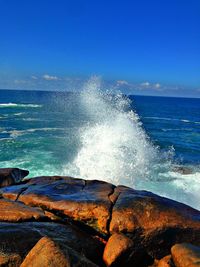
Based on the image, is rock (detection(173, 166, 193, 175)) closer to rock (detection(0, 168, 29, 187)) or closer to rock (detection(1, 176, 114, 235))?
rock (detection(0, 168, 29, 187))

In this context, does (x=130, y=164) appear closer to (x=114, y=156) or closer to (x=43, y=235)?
(x=114, y=156)

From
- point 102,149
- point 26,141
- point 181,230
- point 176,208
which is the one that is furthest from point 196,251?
point 26,141

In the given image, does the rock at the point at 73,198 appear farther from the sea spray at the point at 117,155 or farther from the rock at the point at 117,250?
the sea spray at the point at 117,155

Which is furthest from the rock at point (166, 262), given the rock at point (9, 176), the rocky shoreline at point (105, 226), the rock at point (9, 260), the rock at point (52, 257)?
the rock at point (9, 176)

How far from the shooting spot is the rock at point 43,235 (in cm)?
552

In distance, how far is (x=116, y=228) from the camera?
6.95 meters

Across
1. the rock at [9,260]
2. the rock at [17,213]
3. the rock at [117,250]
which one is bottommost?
the rock at [117,250]

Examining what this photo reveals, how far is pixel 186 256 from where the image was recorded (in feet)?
18.6

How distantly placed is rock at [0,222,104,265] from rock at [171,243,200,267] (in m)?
1.49

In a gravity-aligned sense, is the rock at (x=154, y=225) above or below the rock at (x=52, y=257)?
below

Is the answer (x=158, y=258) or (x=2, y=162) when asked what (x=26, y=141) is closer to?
(x=2, y=162)

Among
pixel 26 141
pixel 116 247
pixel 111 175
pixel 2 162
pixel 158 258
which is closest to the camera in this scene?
pixel 116 247

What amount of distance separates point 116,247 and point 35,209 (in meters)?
2.08

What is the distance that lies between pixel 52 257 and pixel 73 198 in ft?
10.5
